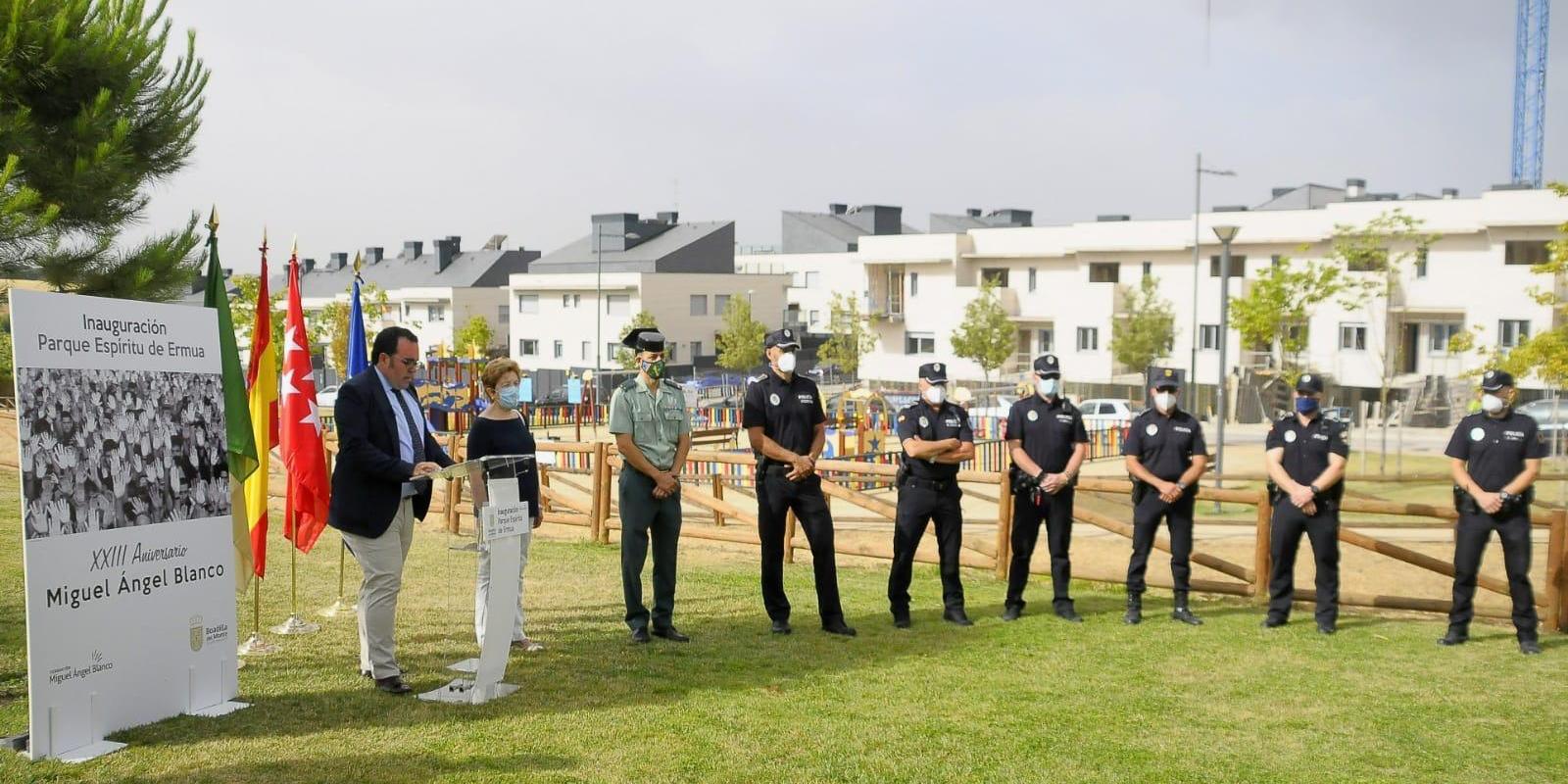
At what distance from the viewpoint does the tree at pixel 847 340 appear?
6562cm

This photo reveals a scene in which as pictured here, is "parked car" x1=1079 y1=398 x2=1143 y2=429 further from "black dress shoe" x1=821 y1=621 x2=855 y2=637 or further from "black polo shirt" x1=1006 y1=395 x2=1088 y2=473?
"black dress shoe" x1=821 y1=621 x2=855 y2=637

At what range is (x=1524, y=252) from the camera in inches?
1868

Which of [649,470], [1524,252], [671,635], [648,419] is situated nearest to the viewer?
[649,470]

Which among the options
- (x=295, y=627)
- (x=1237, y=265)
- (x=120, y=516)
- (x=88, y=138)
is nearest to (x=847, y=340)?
(x=1237, y=265)

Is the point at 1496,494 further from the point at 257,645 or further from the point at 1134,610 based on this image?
the point at 257,645

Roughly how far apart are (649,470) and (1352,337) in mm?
49310

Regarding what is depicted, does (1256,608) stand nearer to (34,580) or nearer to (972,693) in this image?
(972,693)

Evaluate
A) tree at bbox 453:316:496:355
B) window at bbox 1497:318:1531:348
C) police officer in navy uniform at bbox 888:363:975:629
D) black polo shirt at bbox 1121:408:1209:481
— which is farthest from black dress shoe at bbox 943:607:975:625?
tree at bbox 453:316:496:355

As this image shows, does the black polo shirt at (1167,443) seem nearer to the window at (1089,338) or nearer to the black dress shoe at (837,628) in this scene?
the black dress shoe at (837,628)

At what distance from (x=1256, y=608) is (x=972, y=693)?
4.44m

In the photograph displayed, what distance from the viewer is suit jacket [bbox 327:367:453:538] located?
272 inches

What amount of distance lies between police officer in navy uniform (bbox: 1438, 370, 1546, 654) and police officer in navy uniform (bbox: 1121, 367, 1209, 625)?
71.2 inches

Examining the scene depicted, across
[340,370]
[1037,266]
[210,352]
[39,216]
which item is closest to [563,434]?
[340,370]

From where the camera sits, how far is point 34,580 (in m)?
5.62
